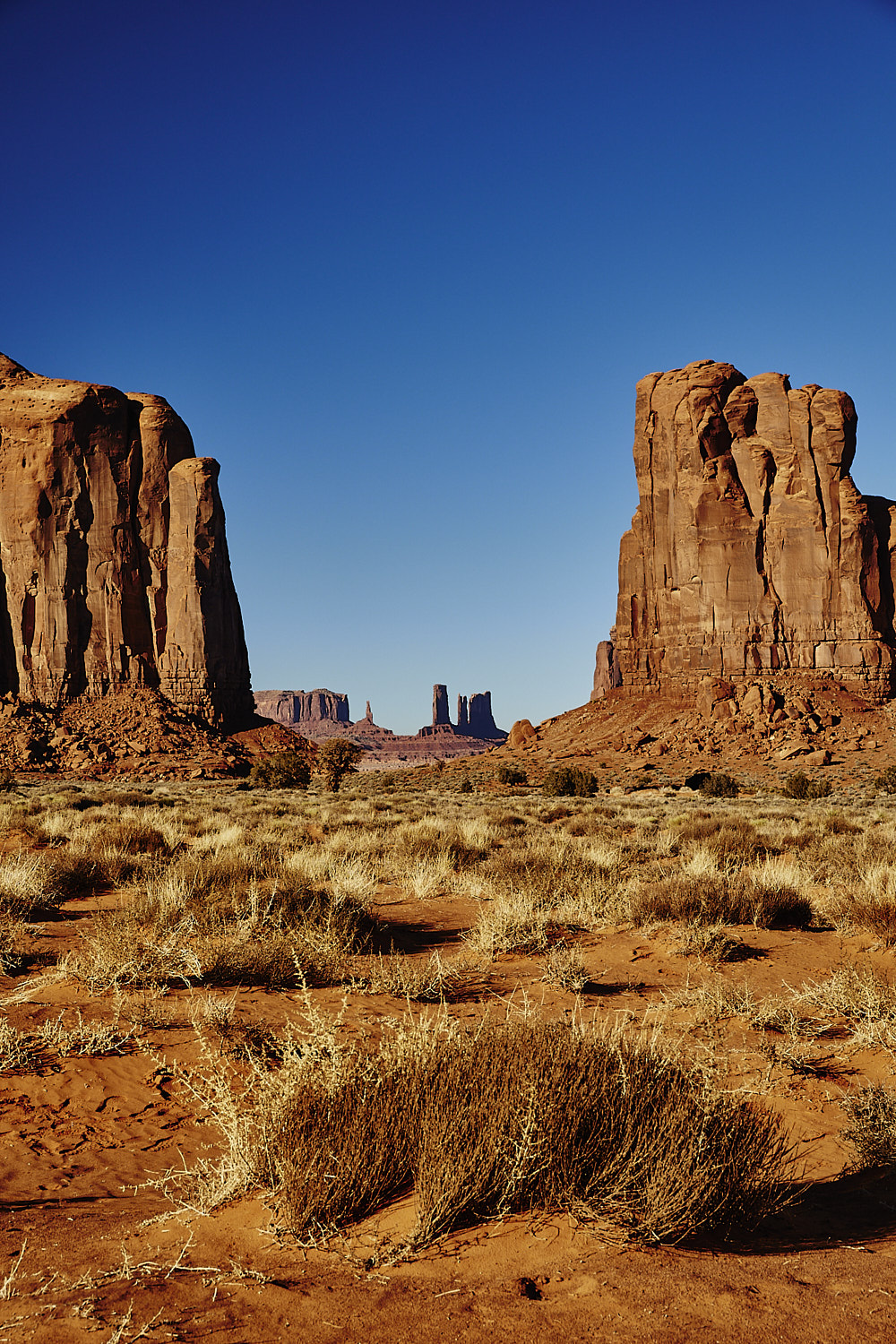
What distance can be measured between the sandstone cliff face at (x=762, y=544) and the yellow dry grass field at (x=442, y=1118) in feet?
180

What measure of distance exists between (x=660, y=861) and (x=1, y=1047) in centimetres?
1045

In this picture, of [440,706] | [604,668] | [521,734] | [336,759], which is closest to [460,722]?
[440,706]

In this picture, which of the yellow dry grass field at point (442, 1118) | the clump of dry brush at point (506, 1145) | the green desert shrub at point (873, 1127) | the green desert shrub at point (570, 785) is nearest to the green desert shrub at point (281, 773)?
the green desert shrub at point (570, 785)

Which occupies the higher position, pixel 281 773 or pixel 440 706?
pixel 440 706

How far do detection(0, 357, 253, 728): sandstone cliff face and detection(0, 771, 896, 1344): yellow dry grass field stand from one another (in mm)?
51965

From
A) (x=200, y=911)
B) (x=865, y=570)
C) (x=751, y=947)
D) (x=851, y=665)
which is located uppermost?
(x=865, y=570)

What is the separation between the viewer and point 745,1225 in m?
3.43

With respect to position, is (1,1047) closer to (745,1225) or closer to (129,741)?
(745,1225)

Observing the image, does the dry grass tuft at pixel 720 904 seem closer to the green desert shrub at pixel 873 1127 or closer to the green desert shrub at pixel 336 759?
the green desert shrub at pixel 873 1127

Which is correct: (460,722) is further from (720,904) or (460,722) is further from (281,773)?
(720,904)

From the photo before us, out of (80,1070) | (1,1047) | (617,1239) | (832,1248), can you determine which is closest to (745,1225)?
(832,1248)

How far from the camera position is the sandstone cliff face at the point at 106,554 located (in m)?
58.0

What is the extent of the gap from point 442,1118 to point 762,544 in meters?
64.7

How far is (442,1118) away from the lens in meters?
3.44
